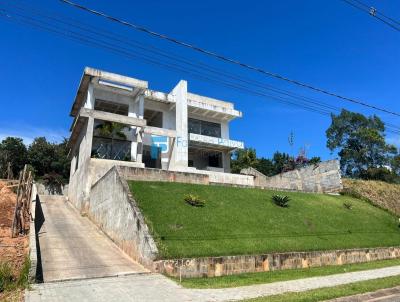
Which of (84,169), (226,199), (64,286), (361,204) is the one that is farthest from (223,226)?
(361,204)

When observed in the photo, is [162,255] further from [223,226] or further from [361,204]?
[361,204]

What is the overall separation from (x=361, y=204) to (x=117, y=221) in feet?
60.0

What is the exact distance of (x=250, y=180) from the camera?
3022 cm

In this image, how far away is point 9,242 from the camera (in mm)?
12344

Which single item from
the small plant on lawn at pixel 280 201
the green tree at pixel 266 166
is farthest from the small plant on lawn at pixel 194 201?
the green tree at pixel 266 166

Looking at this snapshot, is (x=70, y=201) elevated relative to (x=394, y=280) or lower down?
elevated

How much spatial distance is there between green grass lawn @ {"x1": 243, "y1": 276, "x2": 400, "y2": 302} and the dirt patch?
703 centimetres

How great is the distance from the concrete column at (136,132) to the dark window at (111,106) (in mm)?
744

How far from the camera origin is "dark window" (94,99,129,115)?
27734 mm

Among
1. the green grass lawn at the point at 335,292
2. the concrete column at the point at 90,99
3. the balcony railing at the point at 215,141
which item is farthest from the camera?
the balcony railing at the point at 215,141

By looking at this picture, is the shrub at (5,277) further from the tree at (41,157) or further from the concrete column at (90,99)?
the tree at (41,157)

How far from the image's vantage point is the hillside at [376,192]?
26.6m

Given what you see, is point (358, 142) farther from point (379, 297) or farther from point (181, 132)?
point (379, 297)

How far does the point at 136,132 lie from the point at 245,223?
1375 cm
